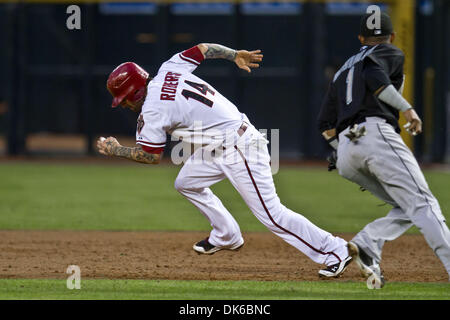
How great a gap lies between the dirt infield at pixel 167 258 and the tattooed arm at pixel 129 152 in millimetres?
943

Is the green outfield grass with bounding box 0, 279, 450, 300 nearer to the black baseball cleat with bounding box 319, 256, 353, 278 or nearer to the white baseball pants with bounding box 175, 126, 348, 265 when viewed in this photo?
the black baseball cleat with bounding box 319, 256, 353, 278

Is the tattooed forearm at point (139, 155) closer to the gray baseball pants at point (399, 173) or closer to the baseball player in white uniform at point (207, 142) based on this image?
the baseball player in white uniform at point (207, 142)

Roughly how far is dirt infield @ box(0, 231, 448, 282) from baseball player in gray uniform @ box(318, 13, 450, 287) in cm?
64

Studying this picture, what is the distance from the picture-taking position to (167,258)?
7613mm

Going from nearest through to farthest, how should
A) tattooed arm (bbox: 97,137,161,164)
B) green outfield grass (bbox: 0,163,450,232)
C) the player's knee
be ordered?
tattooed arm (bbox: 97,137,161,164), the player's knee, green outfield grass (bbox: 0,163,450,232)

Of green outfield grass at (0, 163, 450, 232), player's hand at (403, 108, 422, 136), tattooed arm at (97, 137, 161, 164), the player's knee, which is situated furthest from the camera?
green outfield grass at (0, 163, 450, 232)

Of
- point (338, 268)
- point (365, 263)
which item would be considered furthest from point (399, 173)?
point (338, 268)

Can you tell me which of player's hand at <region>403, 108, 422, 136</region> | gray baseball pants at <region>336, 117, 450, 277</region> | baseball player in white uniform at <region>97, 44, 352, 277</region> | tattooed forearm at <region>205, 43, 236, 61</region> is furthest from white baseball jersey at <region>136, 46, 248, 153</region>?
player's hand at <region>403, 108, 422, 136</region>

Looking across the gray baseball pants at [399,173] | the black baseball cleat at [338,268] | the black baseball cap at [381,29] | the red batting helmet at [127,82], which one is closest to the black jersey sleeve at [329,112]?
the gray baseball pants at [399,173]

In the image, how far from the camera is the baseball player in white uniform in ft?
20.6

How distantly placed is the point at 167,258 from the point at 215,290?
1706 millimetres

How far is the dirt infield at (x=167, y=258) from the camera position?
6.72 meters

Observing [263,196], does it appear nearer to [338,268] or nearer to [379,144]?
[338,268]

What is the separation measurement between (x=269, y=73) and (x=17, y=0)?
6255 mm
